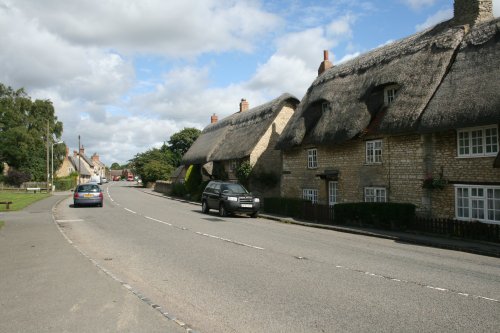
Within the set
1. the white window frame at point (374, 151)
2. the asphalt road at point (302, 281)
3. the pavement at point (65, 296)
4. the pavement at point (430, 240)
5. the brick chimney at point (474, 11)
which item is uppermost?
the brick chimney at point (474, 11)

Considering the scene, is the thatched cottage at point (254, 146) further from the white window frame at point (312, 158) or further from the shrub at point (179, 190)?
the white window frame at point (312, 158)

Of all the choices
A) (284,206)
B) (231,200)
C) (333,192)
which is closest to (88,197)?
(231,200)

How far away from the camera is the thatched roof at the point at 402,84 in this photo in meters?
16.2

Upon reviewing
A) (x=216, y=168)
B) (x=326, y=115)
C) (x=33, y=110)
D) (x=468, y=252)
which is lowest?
(x=468, y=252)

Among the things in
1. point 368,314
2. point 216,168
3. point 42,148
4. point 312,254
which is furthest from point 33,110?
point 368,314

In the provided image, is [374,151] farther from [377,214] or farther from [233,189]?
[233,189]

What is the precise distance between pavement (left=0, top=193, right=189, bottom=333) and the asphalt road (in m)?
0.37

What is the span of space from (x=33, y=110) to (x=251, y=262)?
7105cm

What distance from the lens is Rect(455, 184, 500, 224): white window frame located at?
49.4 ft

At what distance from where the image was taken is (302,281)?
780cm

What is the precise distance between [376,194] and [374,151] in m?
2.09

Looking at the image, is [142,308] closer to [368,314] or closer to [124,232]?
[368,314]

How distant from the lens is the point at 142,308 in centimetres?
610

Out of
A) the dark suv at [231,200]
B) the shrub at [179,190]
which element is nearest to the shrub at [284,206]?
the dark suv at [231,200]
